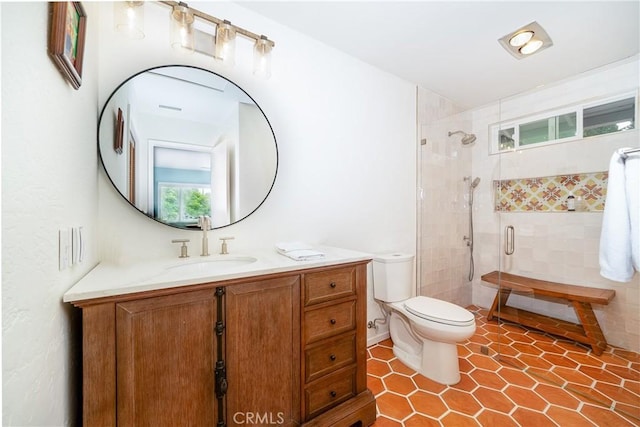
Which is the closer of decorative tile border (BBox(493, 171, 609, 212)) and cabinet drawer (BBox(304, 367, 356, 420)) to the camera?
cabinet drawer (BBox(304, 367, 356, 420))

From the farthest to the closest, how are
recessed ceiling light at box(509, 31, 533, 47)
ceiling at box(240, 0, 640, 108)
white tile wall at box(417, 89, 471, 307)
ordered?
1. white tile wall at box(417, 89, 471, 307)
2. recessed ceiling light at box(509, 31, 533, 47)
3. ceiling at box(240, 0, 640, 108)

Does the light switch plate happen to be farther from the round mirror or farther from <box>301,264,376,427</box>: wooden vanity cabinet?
<box>301,264,376,427</box>: wooden vanity cabinet

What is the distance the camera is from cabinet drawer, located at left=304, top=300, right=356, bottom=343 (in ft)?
4.03

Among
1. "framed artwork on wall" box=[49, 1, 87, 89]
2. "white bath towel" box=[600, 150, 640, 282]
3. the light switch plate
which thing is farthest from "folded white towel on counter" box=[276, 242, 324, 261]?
"white bath towel" box=[600, 150, 640, 282]

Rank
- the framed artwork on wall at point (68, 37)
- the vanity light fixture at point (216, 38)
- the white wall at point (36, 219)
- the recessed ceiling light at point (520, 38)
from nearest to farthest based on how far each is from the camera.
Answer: the white wall at point (36, 219) < the framed artwork on wall at point (68, 37) < the vanity light fixture at point (216, 38) < the recessed ceiling light at point (520, 38)

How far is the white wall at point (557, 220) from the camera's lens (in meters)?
2.03

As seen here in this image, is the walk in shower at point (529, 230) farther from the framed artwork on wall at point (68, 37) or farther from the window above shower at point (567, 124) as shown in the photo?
the framed artwork on wall at point (68, 37)

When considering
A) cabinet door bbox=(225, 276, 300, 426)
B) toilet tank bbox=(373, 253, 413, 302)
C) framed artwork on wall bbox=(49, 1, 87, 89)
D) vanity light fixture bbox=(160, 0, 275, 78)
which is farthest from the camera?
toilet tank bbox=(373, 253, 413, 302)

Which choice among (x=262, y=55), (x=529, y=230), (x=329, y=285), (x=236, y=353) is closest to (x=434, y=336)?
(x=329, y=285)

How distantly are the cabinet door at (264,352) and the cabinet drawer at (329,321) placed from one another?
6cm

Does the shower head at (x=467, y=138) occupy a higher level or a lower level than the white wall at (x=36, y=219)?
higher

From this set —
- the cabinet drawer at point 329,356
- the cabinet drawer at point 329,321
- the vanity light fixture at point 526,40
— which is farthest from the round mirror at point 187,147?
the vanity light fixture at point 526,40

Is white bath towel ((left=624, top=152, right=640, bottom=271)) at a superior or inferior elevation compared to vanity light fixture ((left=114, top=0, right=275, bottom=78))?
inferior

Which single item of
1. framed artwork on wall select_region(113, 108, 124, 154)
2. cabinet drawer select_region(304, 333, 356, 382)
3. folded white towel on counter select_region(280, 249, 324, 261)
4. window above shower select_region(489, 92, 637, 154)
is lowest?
cabinet drawer select_region(304, 333, 356, 382)
